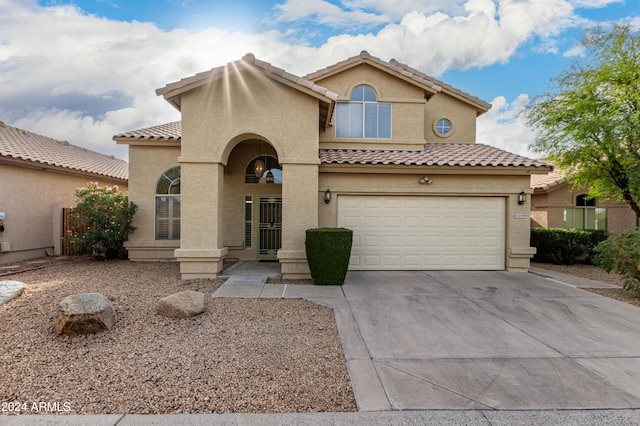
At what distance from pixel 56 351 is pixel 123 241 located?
26.9 feet

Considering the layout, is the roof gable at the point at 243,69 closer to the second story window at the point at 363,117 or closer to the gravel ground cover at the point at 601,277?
the second story window at the point at 363,117

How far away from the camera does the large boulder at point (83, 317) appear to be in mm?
4880

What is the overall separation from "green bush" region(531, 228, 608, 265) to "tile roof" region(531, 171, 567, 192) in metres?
2.70

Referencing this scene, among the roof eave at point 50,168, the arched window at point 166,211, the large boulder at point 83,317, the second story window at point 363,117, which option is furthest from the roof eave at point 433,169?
the roof eave at point 50,168

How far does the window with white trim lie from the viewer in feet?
50.8

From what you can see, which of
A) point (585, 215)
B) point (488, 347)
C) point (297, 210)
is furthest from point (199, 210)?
point (585, 215)

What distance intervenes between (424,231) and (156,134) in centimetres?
1023

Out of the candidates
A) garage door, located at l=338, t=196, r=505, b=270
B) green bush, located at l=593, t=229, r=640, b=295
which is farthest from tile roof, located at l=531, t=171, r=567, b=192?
green bush, located at l=593, t=229, r=640, b=295

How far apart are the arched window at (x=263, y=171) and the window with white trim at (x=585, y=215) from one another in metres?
14.0

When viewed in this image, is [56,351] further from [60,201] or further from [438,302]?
[60,201]

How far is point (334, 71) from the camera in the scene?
12102 mm

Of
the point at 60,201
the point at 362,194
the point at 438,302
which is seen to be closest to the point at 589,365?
the point at 438,302

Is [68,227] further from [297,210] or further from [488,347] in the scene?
[488,347]

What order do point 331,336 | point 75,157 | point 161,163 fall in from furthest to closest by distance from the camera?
point 75,157 → point 161,163 → point 331,336
